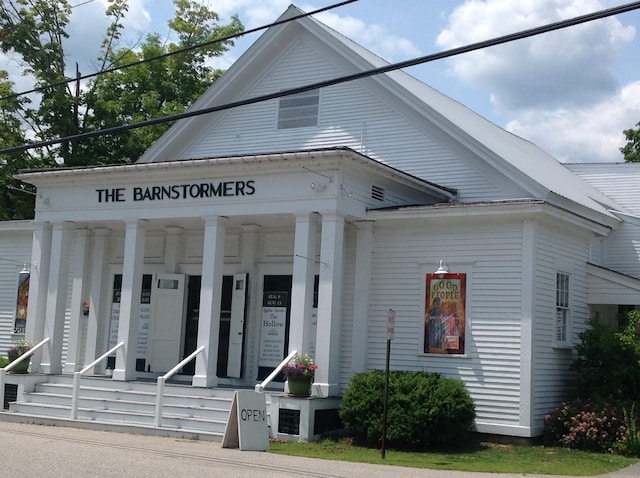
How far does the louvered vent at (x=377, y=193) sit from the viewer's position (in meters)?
19.1

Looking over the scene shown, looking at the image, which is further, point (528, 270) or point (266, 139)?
point (266, 139)

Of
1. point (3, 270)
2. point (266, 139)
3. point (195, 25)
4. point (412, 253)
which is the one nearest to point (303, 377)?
point (412, 253)

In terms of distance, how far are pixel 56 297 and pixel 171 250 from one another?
3023 millimetres

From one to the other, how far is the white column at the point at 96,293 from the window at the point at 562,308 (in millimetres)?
11561

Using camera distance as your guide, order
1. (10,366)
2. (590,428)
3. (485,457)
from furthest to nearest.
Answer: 1. (10,366)
2. (590,428)
3. (485,457)

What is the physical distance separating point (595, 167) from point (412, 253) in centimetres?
1088

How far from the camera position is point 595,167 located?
27.2 m

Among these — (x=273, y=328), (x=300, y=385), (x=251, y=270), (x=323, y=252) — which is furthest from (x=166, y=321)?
(x=300, y=385)

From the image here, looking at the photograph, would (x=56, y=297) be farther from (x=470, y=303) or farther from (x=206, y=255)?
(x=470, y=303)

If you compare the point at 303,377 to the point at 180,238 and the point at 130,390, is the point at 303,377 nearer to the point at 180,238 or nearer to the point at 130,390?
the point at 130,390

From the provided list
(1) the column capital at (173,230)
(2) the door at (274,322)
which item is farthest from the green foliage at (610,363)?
(1) the column capital at (173,230)

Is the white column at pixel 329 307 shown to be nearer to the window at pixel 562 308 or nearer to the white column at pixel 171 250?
the window at pixel 562 308

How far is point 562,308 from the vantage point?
1897 centimetres

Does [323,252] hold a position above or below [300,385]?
above
